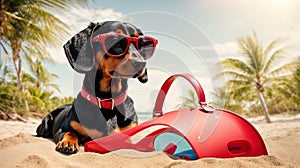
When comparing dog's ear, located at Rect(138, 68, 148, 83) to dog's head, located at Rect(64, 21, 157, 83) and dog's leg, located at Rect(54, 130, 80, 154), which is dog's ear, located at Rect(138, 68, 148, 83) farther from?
dog's leg, located at Rect(54, 130, 80, 154)

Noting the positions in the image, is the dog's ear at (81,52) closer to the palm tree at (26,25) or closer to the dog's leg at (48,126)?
the dog's leg at (48,126)

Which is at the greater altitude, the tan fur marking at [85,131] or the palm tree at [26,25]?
the palm tree at [26,25]

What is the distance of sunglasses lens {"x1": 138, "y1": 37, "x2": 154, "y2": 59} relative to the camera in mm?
2131

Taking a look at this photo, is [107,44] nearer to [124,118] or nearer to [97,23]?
[97,23]

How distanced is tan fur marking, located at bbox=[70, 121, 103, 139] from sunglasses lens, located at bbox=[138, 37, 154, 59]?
0.67 m

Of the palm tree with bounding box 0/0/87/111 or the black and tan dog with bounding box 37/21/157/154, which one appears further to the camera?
the palm tree with bounding box 0/0/87/111

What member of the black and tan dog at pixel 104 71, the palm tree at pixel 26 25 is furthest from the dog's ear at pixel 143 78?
the palm tree at pixel 26 25

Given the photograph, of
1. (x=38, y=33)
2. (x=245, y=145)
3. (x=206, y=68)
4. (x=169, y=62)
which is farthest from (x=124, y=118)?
(x=38, y=33)

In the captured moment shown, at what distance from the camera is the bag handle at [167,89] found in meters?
1.86

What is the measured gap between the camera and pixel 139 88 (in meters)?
A: 2.36

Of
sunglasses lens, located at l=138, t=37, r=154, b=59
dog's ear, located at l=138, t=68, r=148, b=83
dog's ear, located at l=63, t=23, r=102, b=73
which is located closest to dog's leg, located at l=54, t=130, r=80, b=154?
dog's ear, located at l=63, t=23, r=102, b=73

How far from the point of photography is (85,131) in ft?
7.20

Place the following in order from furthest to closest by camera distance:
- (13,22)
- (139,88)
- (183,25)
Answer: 1. (13,22)
2. (139,88)
3. (183,25)

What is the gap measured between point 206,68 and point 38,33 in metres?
9.08
